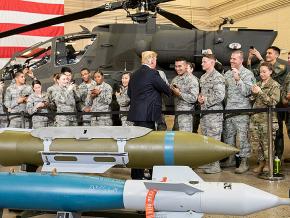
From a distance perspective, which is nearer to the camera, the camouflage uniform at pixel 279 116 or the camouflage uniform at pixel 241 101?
the camouflage uniform at pixel 241 101

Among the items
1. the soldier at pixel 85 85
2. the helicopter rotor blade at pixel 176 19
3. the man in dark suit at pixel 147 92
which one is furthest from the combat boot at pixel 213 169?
the helicopter rotor blade at pixel 176 19

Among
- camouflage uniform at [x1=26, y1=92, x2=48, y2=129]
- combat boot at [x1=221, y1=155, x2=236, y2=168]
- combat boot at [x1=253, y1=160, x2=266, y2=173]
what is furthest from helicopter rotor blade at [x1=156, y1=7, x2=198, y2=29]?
combat boot at [x1=253, y1=160, x2=266, y2=173]

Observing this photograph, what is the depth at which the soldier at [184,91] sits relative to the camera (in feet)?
20.4

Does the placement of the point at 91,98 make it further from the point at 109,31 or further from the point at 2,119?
the point at 2,119

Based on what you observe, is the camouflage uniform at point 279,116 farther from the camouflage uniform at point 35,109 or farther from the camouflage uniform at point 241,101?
the camouflage uniform at point 35,109

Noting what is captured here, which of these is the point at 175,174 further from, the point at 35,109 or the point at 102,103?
the point at 35,109

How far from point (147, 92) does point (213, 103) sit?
3.89ft

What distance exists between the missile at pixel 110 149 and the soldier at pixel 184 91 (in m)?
1.55

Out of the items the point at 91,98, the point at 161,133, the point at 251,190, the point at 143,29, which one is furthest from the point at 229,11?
the point at 251,190

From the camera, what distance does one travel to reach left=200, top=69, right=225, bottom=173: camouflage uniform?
6.00m

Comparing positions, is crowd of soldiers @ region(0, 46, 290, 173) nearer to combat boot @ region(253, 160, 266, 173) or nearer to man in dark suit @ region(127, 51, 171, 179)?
combat boot @ region(253, 160, 266, 173)

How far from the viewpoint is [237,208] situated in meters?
3.40

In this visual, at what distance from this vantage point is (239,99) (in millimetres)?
6074

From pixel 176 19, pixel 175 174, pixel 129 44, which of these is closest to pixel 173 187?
pixel 175 174
